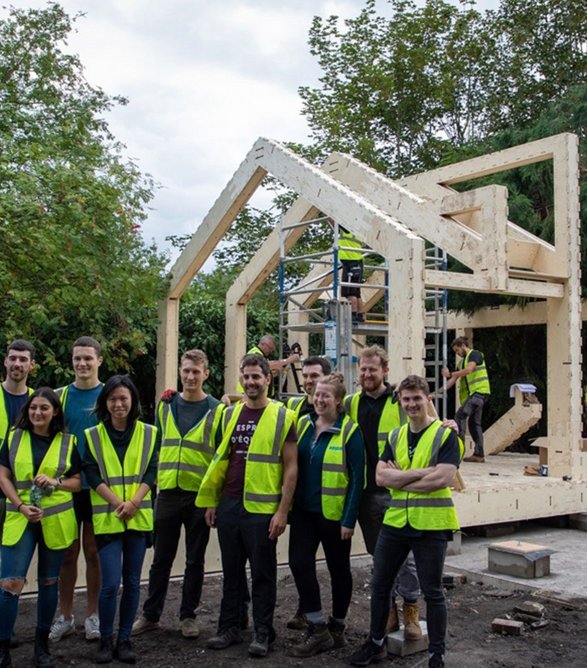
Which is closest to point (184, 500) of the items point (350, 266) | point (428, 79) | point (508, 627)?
point (508, 627)

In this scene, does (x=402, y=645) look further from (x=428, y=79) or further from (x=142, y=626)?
(x=428, y=79)

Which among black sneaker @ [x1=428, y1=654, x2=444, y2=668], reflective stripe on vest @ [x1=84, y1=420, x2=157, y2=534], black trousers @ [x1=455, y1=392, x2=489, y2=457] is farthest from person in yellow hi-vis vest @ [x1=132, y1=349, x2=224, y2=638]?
black trousers @ [x1=455, y1=392, x2=489, y2=457]

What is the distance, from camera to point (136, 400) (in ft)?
15.0

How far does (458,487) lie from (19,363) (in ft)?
15.1

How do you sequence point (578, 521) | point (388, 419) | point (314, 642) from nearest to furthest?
point (314, 642) < point (388, 419) < point (578, 521)

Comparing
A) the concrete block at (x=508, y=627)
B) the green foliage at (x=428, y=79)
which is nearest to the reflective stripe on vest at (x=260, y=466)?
the concrete block at (x=508, y=627)

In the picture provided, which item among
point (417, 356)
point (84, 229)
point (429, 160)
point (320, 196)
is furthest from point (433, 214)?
point (429, 160)

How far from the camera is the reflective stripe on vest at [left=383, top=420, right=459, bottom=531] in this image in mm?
4090

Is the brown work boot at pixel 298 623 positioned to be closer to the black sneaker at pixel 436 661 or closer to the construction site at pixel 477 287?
the black sneaker at pixel 436 661

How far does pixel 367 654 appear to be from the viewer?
4.32 metres

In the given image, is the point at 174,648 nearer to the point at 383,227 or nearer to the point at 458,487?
the point at 458,487

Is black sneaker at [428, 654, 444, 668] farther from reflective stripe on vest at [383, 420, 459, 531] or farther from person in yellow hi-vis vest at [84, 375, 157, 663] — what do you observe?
person in yellow hi-vis vest at [84, 375, 157, 663]

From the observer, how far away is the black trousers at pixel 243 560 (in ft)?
14.7

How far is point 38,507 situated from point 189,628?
4.33ft
